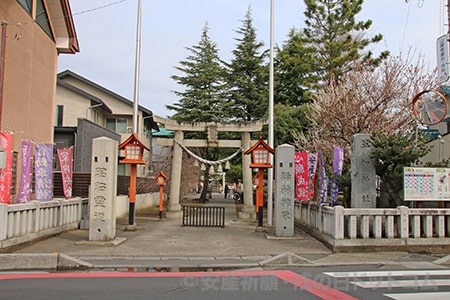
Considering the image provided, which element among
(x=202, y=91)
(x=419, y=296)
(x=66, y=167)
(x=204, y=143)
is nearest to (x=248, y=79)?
(x=202, y=91)

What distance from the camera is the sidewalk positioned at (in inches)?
375

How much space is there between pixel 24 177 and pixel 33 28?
312 inches

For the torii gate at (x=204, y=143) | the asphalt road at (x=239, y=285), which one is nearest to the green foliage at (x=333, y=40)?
the torii gate at (x=204, y=143)

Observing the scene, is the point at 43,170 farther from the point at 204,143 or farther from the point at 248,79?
the point at 248,79

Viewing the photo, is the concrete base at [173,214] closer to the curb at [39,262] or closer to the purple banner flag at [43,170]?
the purple banner flag at [43,170]

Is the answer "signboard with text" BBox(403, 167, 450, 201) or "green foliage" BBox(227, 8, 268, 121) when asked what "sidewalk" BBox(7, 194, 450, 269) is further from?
"green foliage" BBox(227, 8, 268, 121)

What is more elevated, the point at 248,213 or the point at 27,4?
the point at 27,4

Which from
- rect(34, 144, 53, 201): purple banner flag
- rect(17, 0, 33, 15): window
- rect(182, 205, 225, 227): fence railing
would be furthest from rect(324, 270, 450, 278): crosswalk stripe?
rect(17, 0, 33, 15): window

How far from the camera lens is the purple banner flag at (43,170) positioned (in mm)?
13273

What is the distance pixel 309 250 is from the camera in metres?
11.5

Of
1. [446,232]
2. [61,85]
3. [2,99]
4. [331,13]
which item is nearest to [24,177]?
[2,99]

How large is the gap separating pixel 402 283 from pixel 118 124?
97.8 ft

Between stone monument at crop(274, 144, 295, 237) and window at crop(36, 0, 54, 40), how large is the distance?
1233 centimetres

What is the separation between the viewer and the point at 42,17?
1850cm
